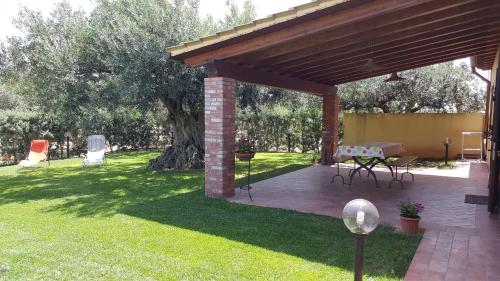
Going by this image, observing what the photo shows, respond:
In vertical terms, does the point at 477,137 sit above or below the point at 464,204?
above

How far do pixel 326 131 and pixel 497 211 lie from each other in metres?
6.46

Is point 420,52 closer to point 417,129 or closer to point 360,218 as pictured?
point 417,129

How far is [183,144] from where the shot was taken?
11336 millimetres

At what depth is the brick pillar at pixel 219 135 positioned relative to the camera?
254 inches

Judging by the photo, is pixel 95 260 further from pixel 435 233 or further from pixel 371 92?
pixel 371 92

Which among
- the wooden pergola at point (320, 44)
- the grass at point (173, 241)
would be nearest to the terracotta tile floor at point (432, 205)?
the grass at point (173, 241)

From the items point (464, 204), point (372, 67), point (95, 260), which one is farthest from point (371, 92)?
point (95, 260)

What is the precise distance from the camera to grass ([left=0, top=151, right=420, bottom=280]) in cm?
360

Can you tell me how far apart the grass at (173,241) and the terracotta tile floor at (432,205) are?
1.00 ft

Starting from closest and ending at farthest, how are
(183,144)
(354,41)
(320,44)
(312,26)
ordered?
1. (312,26)
2. (354,41)
3. (320,44)
4. (183,144)

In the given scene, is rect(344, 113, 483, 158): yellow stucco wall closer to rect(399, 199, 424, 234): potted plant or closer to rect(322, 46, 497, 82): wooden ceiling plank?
rect(322, 46, 497, 82): wooden ceiling plank

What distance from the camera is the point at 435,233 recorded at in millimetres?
4672

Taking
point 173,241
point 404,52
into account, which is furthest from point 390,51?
point 173,241

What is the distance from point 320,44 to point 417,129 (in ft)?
29.0
